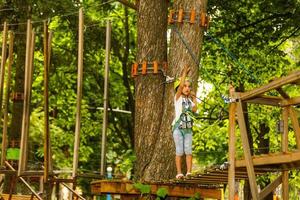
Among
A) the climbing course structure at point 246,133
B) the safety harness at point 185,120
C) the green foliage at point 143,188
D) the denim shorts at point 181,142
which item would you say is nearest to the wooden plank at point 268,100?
the climbing course structure at point 246,133

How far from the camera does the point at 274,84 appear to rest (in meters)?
7.73

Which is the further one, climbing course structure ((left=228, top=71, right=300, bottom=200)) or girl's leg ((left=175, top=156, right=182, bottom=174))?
girl's leg ((left=175, top=156, right=182, bottom=174))

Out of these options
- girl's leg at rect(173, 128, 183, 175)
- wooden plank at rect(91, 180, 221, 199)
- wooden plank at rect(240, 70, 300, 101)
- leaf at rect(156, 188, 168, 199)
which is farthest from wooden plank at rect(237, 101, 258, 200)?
girl's leg at rect(173, 128, 183, 175)

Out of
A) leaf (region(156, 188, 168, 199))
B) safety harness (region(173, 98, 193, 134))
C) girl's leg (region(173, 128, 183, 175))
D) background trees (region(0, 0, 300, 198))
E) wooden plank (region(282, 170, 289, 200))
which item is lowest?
leaf (region(156, 188, 168, 199))

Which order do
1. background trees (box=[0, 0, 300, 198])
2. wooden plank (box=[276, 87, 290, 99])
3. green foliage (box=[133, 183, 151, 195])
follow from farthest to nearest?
background trees (box=[0, 0, 300, 198]) < green foliage (box=[133, 183, 151, 195]) < wooden plank (box=[276, 87, 290, 99])

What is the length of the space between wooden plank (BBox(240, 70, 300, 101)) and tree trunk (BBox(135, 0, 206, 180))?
10.4 ft

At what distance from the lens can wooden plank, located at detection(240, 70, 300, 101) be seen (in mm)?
7377

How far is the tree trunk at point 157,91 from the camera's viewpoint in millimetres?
11195

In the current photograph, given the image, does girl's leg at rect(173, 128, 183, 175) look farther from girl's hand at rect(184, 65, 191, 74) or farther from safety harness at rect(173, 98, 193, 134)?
girl's hand at rect(184, 65, 191, 74)

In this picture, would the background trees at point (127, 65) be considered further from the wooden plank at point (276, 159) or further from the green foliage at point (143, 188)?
the wooden plank at point (276, 159)

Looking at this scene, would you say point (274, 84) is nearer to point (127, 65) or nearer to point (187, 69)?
point (187, 69)

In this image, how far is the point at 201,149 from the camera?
2570 cm

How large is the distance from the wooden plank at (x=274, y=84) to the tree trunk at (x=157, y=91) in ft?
10.4

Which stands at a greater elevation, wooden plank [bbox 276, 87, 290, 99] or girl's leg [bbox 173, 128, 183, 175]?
wooden plank [bbox 276, 87, 290, 99]
